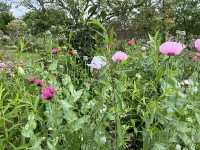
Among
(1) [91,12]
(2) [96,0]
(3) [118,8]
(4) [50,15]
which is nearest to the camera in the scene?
(1) [91,12]

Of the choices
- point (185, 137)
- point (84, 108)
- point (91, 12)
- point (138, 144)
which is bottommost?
point (138, 144)

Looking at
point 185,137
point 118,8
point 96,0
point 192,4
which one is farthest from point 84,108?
point 192,4

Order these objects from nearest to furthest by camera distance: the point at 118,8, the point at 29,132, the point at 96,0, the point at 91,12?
the point at 29,132
the point at 91,12
the point at 96,0
the point at 118,8

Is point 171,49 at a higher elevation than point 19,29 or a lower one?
higher

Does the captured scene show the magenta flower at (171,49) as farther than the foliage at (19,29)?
No

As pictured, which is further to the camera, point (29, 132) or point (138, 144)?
point (138, 144)

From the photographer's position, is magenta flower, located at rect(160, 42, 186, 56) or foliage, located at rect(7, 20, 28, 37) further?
foliage, located at rect(7, 20, 28, 37)

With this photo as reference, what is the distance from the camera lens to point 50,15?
1118 cm

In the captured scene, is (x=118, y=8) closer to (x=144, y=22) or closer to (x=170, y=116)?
(x=144, y=22)

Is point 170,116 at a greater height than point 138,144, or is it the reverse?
point 170,116

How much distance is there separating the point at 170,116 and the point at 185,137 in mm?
103

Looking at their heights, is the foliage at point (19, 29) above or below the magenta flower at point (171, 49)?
below

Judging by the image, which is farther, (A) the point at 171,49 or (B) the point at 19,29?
(B) the point at 19,29

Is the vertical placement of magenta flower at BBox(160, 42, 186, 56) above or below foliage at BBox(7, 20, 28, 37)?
above
